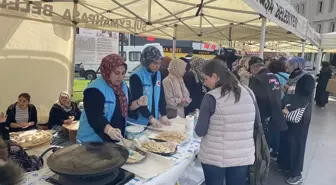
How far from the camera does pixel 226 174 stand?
184cm

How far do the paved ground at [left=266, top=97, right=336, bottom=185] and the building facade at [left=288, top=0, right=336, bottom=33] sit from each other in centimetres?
2152

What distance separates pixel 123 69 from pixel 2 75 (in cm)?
266

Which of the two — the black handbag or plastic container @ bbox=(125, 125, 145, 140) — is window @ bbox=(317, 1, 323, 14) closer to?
the black handbag

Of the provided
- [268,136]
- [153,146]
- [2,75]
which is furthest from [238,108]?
[2,75]

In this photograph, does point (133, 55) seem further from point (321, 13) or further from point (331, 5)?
point (321, 13)

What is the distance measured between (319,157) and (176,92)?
280 cm

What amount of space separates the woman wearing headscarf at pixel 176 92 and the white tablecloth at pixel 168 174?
31.7 inches

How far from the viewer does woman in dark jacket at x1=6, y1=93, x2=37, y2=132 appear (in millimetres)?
3241

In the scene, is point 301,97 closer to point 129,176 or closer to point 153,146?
point 153,146

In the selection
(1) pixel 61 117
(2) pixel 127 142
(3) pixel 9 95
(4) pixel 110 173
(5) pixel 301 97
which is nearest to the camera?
(4) pixel 110 173

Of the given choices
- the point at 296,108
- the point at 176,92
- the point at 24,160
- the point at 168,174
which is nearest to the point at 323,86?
the point at 296,108

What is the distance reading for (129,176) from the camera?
1341 millimetres

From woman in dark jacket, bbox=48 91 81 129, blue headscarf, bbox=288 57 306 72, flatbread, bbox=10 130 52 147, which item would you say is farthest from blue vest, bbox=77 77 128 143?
blue headscarf, bbox=288 57 306 72

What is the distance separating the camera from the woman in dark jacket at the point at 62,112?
3334 millimetres
